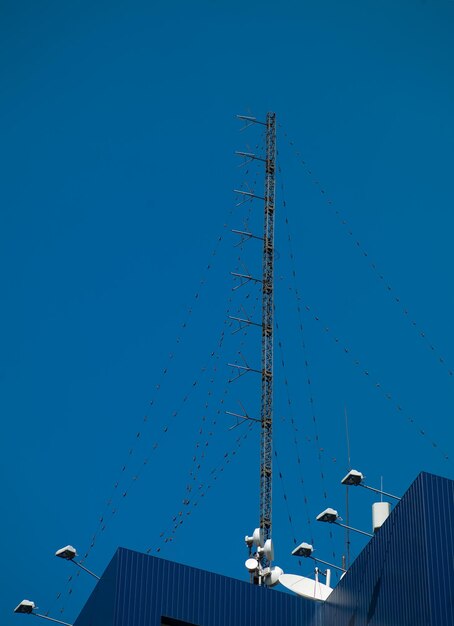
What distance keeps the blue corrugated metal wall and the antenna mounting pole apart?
37.9 ft

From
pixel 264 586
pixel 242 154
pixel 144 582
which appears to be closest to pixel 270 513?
pixel 264 586

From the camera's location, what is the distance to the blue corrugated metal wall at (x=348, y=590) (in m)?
39.0

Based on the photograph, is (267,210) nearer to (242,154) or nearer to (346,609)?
(242,154)

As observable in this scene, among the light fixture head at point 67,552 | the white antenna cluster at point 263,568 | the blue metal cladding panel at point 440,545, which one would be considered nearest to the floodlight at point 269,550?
the white antenna cluster at point 263,568

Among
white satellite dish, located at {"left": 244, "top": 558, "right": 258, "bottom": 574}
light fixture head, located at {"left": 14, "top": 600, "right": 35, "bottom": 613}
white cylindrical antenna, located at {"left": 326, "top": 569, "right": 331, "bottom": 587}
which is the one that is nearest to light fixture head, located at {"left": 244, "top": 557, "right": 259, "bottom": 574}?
white satellite dish, located at {"left": 244, "top": 558, "right": 258, "bottom": 574}

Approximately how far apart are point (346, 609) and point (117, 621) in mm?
8094

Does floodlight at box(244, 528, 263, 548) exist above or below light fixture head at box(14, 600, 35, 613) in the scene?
above

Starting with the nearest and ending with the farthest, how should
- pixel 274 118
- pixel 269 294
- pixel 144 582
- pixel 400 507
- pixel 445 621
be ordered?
pixel 445 621
pixel 400 507
pixel 144 582
pixel 269 294
pixel 274 118

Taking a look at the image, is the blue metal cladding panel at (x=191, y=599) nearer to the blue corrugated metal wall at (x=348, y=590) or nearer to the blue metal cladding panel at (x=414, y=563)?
the blue corrugated metal wall at (x=348, y=590)

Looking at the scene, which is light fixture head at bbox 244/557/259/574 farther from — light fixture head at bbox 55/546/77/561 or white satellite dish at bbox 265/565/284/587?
light fixture head at bbox 55/546/77/561

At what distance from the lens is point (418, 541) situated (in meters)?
39.5

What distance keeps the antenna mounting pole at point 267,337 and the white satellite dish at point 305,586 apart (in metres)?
7.27

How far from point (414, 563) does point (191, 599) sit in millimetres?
9513

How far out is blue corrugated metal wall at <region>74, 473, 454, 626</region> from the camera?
128 ft
